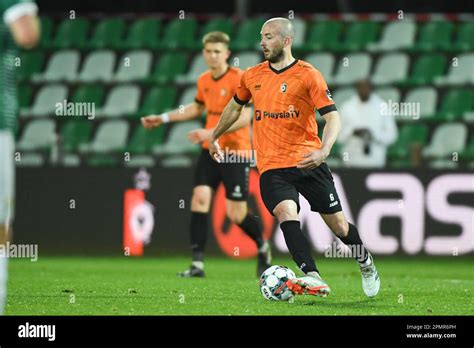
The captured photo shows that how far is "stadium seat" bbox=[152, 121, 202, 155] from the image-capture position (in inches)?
659

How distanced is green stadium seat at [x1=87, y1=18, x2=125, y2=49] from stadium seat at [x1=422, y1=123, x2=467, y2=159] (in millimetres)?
5621

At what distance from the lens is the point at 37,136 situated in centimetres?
1738

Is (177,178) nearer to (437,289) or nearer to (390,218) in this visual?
(390,218)

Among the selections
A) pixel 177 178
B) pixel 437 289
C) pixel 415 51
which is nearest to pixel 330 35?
pixel 415 51

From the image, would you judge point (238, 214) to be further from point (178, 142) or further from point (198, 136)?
point (178, 142)

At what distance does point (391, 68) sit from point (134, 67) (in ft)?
13.6

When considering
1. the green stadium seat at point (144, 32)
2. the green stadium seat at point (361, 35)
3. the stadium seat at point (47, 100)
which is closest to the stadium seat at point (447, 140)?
the green stadium seat at point (361, 35)

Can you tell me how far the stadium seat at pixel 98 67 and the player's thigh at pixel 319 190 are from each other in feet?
33.1

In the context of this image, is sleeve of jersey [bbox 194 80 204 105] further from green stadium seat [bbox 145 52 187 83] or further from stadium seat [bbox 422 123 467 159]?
green stadium seat [bbox 145 52 187 83]

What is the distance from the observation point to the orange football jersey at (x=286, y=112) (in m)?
8.75

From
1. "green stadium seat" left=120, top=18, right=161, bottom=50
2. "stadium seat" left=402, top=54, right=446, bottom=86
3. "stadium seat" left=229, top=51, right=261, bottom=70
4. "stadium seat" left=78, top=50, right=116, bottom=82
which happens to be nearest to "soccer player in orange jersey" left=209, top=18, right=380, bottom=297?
"stadium seat" left=229, top=51, right=261, bottom=70

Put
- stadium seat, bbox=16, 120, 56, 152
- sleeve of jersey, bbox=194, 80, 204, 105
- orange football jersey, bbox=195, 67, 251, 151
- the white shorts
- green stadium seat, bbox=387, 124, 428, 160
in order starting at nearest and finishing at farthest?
the white shorts < orange football jersey, bbox=195, 67, 251, 151 < sleeve of jersey, bbox=194, 80, 204, 105 < green stadium seat, bbox=387, 124, 428, 160 < stadium seat, bbox=16, 120, 56, 152

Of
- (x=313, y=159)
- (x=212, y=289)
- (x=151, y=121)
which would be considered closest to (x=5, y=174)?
(x=313, y=159)

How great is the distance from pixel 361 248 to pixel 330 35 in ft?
33.0
